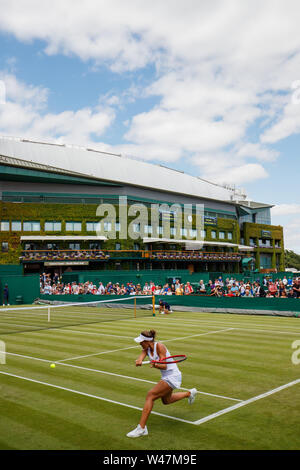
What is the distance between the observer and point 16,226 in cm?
5769

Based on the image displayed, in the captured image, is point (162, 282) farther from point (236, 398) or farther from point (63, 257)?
point (236, 398)

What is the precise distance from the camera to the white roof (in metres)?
65.9

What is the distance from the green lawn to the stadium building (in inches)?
1450

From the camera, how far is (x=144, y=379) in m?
10.2

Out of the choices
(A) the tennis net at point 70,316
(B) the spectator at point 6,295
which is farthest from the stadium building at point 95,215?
(A) the tennis net at point 70,316

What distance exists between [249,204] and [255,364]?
8195cm

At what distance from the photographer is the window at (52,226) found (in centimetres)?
5934

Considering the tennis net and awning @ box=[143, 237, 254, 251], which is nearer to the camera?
the tennis net

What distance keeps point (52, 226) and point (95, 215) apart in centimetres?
653

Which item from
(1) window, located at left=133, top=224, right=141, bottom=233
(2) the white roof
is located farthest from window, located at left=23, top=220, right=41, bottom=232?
(1) window, located at left=133, top=224, right=141, bottom=233

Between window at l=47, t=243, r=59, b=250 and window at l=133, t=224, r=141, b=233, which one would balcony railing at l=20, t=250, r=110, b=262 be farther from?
window at l=133, t=224, r=141, b=233

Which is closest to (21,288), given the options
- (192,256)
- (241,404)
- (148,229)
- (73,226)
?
(73,226)

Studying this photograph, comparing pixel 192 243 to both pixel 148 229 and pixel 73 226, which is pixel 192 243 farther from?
pixel 73 226
